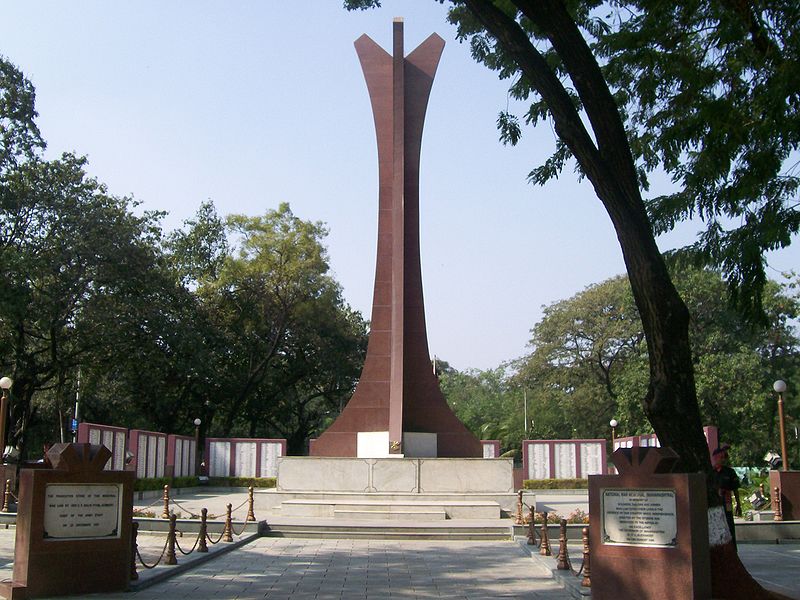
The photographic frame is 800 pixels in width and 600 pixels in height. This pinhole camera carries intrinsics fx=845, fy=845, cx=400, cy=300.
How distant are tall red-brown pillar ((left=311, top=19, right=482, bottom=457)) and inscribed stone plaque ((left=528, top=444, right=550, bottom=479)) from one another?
5.98 m

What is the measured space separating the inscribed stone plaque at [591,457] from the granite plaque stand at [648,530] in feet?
58.4

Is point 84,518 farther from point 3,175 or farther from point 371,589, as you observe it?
point 3,175

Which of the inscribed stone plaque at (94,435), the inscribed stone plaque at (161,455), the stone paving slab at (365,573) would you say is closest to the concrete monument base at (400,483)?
the inscribed stone plaque at (94,435)

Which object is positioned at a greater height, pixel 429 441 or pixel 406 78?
pixel 406 78

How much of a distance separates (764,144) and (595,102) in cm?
239

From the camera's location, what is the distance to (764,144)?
338 inches

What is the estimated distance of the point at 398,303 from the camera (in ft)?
64.5

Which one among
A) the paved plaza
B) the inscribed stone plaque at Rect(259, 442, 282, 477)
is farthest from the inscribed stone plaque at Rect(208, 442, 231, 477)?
the paved plaza

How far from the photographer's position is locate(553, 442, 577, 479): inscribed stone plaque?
80.9 feet

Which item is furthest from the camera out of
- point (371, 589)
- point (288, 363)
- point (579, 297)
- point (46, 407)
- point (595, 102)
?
point (579, 297)

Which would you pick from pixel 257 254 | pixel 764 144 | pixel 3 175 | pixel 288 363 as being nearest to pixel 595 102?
pixel 764 144

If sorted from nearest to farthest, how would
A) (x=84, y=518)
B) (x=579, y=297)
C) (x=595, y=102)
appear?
(x=595, y=102)
(x=84, y=518)
(x=579, y=297)

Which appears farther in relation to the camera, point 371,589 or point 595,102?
point 371,589

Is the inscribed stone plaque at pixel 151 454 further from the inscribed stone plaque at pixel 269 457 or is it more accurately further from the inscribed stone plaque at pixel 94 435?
the inscribed stone plaque at pixel 269 457
